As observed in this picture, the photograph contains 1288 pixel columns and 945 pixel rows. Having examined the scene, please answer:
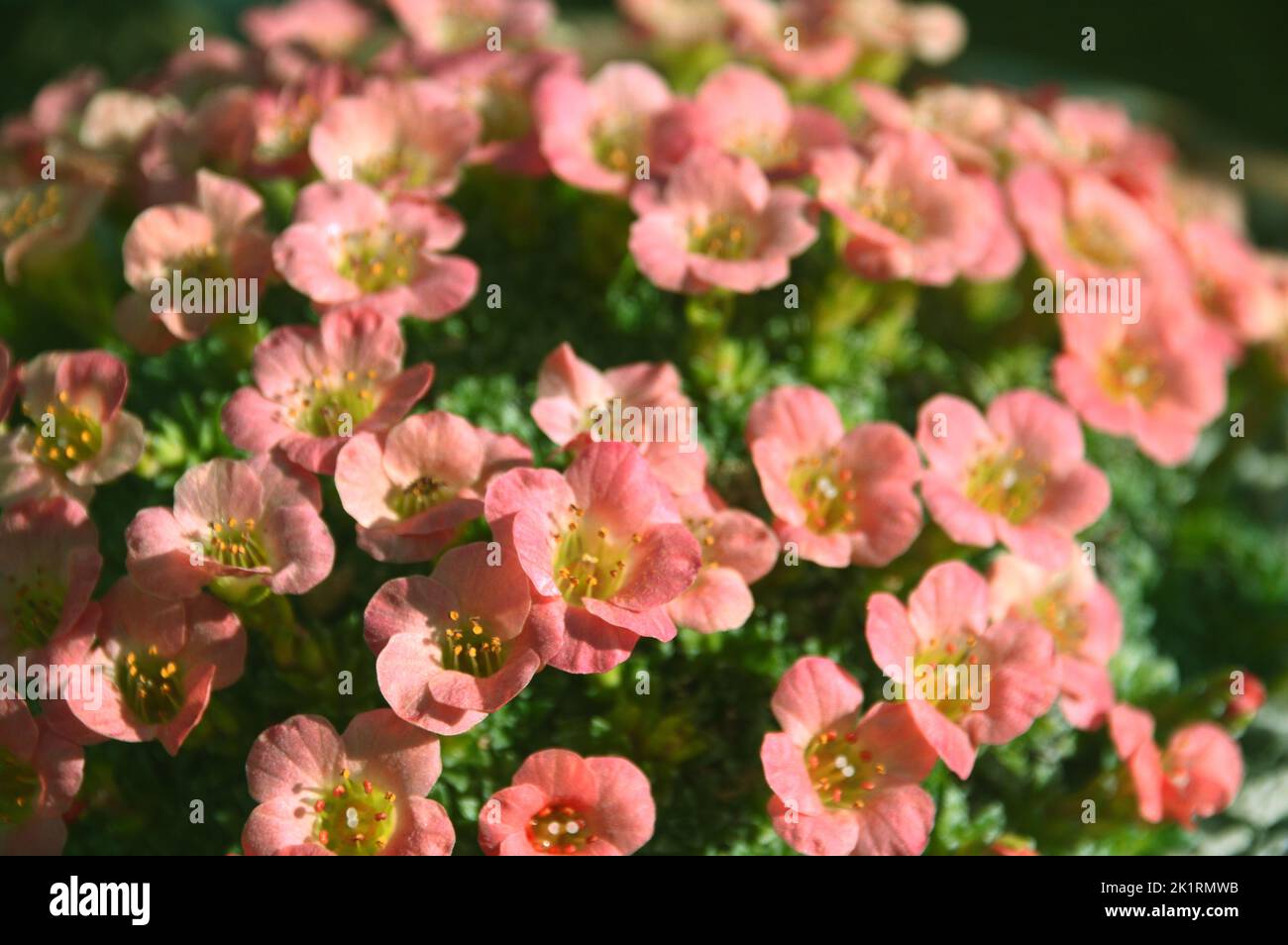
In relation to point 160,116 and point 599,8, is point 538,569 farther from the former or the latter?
point 599,8

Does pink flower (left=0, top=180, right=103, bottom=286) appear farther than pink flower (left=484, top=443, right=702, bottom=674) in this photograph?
Yes

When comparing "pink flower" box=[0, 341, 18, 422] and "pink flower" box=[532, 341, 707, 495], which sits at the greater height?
"pink flower" box=[0, 341, 18, 422]

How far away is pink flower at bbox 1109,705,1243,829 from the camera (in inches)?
90.4

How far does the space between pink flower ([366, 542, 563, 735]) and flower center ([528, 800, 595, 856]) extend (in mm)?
207

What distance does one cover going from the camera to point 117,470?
7.09 feet

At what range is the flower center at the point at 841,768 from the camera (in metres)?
2.06

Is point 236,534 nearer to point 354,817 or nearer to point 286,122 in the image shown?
point 354,817

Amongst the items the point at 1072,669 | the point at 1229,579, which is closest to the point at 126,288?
the point at 1072,669

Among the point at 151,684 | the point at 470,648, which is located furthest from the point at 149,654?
the point at 470,648

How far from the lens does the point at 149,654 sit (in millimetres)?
2037

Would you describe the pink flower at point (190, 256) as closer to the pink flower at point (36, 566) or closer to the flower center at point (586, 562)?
the pink flower at point (36, 566)

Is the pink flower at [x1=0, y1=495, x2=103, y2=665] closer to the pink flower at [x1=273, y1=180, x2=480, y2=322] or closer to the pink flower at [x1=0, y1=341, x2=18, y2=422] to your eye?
the pink flower at [x1=0, y1=341, x2=18, y2=422]

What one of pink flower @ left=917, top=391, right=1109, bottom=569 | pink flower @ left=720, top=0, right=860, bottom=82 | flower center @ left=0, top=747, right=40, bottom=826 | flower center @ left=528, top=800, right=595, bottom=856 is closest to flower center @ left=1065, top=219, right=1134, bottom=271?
pink flower @ left=917, top=391, right=1109, bottom=569
